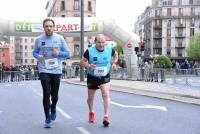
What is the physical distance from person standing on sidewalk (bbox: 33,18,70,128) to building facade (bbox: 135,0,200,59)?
125576 mm

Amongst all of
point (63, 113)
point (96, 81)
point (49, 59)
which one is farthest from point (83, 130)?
point (63, 113)

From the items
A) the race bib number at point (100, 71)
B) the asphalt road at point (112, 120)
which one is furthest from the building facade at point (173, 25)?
the race bib number at point (100, 71)

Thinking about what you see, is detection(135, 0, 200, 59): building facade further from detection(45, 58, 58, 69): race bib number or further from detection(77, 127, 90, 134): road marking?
detection(77, 127, 90, 134): road marking

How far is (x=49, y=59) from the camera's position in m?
8.72

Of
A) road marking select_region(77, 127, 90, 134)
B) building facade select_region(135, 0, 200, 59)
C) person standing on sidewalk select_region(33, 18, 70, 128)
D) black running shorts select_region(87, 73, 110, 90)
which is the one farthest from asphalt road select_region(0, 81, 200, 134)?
building facade select_region(135, 0, 200, 59)

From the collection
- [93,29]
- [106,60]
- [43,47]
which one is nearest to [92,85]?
[106,60]

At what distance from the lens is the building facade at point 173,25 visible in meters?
132

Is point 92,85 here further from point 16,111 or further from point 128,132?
point 16,111

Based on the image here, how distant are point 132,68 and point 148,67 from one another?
2719 mm

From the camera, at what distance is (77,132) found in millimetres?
8000

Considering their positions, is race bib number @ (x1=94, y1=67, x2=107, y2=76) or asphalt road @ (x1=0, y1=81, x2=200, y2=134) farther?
race bib number @ (x1=94, y1=67, x2=107, y2=76)

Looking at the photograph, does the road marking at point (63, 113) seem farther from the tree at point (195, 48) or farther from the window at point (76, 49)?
the tree at point (195, 48)

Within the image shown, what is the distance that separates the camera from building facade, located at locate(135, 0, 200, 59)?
132 m

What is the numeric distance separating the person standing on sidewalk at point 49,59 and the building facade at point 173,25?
12558cm
